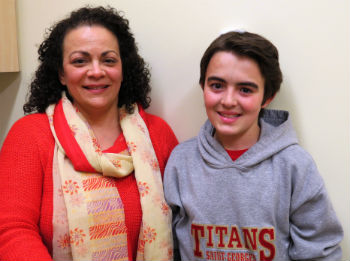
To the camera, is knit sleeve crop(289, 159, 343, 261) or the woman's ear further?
the woman's ear

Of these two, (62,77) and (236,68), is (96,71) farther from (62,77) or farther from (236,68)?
(236,68)

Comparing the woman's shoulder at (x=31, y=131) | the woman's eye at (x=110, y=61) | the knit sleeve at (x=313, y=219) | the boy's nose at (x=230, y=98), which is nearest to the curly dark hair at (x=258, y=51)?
the boy's nose at (x=230, y=98)

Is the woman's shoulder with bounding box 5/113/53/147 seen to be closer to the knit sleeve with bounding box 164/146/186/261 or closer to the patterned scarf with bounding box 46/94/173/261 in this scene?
the patterned scarf with bounding box 46/94/173/261

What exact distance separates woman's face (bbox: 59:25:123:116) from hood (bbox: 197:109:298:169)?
15.2 inches

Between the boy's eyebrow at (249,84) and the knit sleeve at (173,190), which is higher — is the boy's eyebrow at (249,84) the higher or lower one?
the higher one

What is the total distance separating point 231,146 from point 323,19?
1.64ft

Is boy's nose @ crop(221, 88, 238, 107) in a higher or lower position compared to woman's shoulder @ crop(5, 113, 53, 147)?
higher

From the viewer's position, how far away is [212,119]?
1130 millimetres

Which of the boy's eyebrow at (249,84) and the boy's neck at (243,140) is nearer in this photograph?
the boy's eyebrow at (249,84)

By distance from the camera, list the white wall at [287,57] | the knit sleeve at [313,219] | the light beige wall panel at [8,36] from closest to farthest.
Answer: the knit sleeve at [313,219] < the white wall at [287,57] < the light beige wall panel at [8,36]

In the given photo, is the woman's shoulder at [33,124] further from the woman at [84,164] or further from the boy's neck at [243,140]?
the boy's neck at [243,140]

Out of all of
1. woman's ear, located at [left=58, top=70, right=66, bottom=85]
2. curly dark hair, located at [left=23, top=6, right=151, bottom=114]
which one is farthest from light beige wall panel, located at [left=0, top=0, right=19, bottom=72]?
woman's ear, located at [left=58, top=70, right=66, bottom=85]

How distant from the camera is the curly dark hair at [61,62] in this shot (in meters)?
1.32

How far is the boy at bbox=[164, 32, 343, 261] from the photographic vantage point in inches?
41.3
